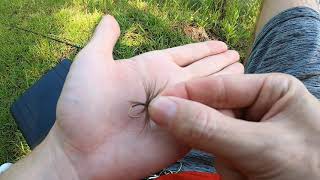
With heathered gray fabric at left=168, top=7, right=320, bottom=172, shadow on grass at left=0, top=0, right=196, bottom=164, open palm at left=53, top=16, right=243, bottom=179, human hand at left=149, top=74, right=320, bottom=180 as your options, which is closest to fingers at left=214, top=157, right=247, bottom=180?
human hand at left=149, top=74, right=320, bottom=180

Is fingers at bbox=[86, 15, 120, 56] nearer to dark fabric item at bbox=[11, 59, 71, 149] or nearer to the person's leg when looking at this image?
dark fabric item at bbox=[11, 59, 71, 149]

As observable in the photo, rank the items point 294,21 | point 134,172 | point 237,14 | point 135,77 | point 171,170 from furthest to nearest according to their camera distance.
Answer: point 237,14 < point 294,21 < point 171,170 < point 135,77 < point 134,172

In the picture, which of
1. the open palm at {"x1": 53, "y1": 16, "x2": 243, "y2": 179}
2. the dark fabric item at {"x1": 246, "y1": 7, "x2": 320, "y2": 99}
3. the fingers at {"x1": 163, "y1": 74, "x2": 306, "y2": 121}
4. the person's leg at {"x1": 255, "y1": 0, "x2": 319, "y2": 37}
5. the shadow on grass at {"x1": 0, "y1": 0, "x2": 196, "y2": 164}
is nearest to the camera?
the fingers at {"x1": 163, "y1": 74, "x2": 306, "y2": 121}

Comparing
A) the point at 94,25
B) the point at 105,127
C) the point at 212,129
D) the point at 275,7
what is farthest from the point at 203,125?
the point at 94,25

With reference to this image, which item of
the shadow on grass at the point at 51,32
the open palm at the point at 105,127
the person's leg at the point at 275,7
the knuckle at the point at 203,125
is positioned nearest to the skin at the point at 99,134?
the open palm at the point at 105,127

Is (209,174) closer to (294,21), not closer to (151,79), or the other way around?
(151,79)

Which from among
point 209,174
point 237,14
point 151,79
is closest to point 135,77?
point 151,79
